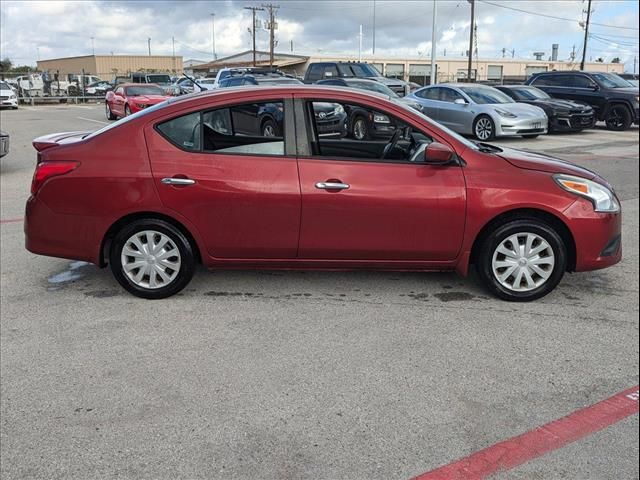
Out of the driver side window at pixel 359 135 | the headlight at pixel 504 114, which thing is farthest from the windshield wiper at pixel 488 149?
the headlight at pixel 504 114

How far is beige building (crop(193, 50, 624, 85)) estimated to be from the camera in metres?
67.9

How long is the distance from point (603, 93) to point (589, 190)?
56.0 feet

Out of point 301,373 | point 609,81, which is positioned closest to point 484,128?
point 609,81

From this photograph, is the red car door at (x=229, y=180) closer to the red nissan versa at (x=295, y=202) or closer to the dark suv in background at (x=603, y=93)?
the red nissan versa at (x=295, y=202)

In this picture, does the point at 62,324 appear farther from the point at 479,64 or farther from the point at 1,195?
the point at 479,64

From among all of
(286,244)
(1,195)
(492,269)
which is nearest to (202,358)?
(286,244)

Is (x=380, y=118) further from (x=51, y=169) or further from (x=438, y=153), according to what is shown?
(x=51, y=169)

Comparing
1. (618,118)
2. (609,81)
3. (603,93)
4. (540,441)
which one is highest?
(609,81)

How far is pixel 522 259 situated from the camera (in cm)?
460

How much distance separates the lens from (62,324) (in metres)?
4.31

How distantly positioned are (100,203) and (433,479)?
3155mm

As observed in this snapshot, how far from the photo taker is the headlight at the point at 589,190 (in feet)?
15.0

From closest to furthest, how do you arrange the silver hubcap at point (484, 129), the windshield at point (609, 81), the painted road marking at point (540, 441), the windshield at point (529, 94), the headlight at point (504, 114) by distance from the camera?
the painted road marking at point (540, 441)
the headlight at point (504, 114)
the silver hubcap at point (484, 129)
the windshield at point (529, 94)
the windshield at point (609, 81)

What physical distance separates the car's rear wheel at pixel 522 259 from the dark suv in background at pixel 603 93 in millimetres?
17059
